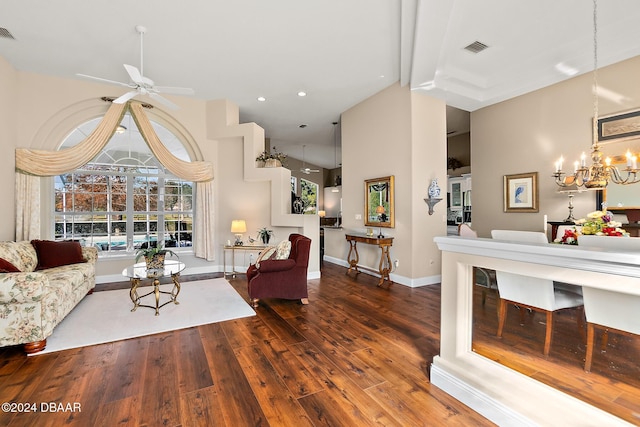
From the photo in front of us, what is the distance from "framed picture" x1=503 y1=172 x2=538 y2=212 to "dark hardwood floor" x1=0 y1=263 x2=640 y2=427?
3370 millimetres

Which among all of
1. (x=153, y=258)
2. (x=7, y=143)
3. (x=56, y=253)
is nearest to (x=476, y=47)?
(x=153, y=258)

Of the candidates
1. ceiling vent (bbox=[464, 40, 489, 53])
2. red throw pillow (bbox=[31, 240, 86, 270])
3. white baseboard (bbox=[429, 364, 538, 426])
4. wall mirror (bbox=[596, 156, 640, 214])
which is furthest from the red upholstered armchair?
wall mirror (bbox=[596, 156, 640, 214])

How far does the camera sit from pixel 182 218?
5.87 metres

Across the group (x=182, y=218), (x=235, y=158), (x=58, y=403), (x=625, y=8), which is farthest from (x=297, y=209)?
(x=625, y=8)

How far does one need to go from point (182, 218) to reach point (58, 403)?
4.33m

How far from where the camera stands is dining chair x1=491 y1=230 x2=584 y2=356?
1534 millimetres

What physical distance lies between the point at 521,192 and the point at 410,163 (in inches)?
85.4

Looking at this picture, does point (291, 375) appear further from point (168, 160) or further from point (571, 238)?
point (168, 160)

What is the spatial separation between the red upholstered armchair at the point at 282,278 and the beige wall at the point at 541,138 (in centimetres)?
401

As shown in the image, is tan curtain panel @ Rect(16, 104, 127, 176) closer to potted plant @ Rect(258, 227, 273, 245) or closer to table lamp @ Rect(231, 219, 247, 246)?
table lamp @ Rect(231, 219, 247, 246)

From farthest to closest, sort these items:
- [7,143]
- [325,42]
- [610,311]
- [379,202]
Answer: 1. [379,202]
2. [7,143]
3. [325,42]
4. [610,311]

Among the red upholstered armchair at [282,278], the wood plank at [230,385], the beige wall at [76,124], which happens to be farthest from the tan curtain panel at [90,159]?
the wood plank at [230,385]

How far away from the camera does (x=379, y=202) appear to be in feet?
17.6

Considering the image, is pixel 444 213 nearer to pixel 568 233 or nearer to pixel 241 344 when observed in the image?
pixel 568 233
